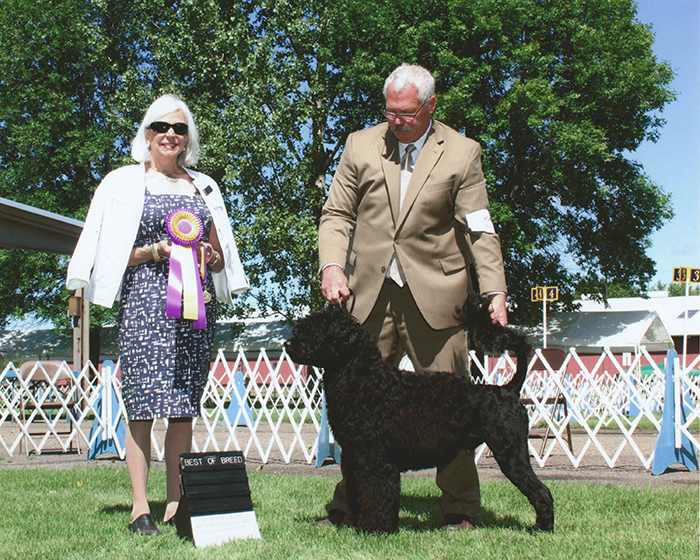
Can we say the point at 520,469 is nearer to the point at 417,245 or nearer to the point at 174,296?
the point at 417,245

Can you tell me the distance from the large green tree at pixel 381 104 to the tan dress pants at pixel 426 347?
12199mm

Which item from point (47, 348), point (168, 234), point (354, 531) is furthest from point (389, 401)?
point (47, 348)

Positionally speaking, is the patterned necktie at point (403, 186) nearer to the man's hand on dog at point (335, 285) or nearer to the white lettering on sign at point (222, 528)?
the man's hand on dog at point (335, 285)

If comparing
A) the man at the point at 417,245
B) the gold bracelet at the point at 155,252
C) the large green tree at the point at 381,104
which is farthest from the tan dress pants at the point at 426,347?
the large green tree at the point at 381,104

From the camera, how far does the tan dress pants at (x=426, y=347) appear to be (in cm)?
320

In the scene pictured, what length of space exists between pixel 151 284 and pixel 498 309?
1655 mm

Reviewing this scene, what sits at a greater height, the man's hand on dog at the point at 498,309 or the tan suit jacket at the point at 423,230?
the tan suit jacket at the point at 423,230

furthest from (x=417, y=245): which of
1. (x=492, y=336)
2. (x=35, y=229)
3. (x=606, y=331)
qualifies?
(x=606, y=331)

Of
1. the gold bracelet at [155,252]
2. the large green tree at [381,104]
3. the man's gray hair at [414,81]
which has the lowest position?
the gold bracelet at [155,252]

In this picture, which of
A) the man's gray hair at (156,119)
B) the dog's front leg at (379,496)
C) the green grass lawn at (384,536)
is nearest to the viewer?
the green grass lawn at (384,536)

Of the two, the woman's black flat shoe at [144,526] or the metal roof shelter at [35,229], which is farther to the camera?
the metal roof shelter at [35,229]

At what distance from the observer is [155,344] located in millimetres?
3219

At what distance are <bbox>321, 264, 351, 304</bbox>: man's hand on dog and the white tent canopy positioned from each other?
60.1 ft

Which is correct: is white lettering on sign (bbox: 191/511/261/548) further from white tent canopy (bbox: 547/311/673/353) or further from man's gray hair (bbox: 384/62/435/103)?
white tent canopy (bbox: 547/311/673/353)
